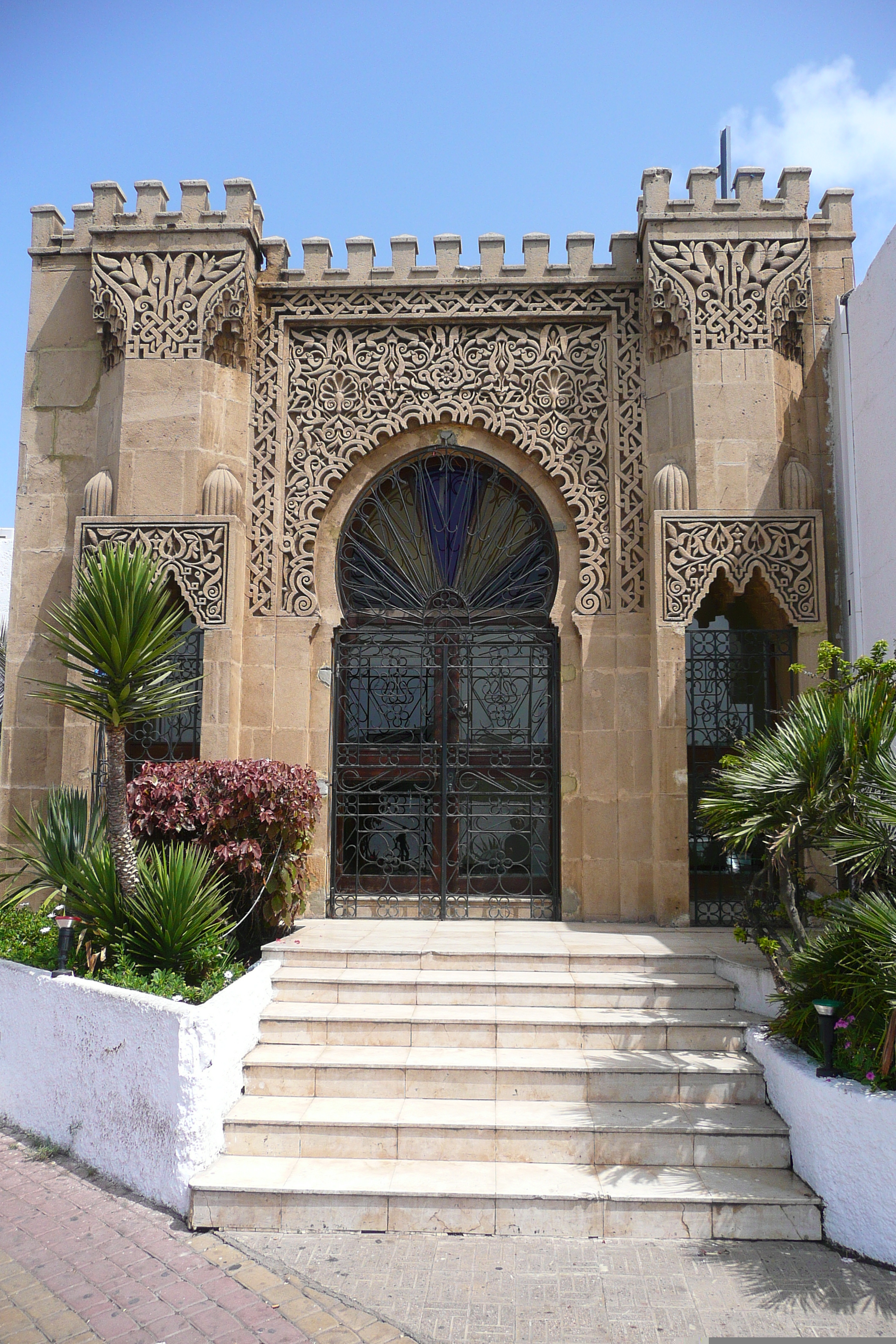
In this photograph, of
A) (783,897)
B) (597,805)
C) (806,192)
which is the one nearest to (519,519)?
(597,805)

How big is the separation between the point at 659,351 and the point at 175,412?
14.9 ft

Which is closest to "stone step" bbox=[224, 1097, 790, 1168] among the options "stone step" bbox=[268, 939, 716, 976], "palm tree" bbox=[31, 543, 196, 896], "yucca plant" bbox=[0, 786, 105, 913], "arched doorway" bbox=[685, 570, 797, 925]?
"stone step" bbox=[268, 939, 716, 976]

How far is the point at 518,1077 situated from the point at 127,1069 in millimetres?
2256

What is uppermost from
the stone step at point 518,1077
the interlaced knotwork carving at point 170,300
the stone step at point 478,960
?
the interlaced knotwork carving at point 170,300

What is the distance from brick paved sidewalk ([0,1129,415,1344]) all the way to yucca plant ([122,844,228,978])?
1.34m

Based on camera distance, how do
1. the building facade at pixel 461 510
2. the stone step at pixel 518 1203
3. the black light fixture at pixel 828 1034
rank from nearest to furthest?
the stone step at pixel 518 1203
the black light fixture at pixel 828 1034
the building facade at pixel 461 510

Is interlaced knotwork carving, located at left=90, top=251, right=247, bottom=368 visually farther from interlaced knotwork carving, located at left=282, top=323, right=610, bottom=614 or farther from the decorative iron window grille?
the decorative iron window grille

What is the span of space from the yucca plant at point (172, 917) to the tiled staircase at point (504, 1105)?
26.1 inches

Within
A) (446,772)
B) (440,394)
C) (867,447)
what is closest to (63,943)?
(446,772)

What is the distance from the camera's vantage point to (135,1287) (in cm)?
416

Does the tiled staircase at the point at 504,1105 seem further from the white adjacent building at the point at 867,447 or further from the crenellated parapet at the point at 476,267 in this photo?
the crenellated parapet at the point at 476,267

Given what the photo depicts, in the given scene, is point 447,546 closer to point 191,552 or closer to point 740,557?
point 191,552

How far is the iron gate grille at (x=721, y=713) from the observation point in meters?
8.14

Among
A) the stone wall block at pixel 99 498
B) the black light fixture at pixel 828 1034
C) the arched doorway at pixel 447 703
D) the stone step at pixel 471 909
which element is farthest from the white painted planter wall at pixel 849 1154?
the stone wall block at pixel 99 498
